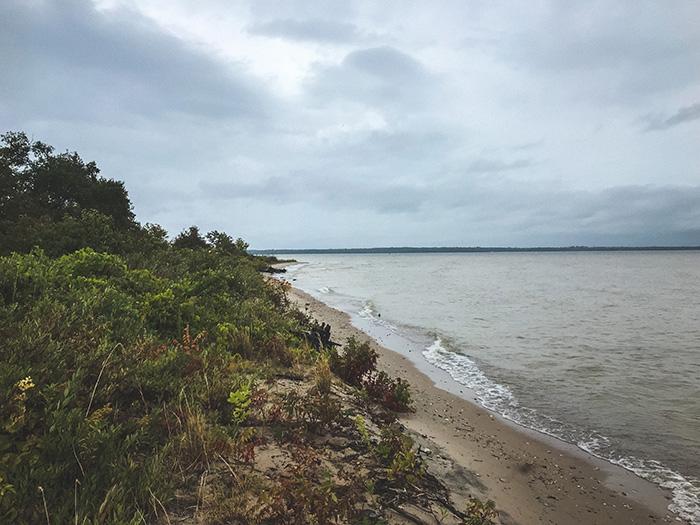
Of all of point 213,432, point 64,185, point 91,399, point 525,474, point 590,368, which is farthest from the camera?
point 64,185

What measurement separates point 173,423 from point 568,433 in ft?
26.6

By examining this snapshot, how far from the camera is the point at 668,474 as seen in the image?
656cm

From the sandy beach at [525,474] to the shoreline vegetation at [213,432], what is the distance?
0.04 m

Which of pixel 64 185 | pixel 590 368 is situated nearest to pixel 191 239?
pixel 64 185

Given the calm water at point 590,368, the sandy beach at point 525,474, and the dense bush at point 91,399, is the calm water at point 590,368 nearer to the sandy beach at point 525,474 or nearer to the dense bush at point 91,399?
the sandy beach at point 525,474

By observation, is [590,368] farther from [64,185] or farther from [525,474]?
[64,185]

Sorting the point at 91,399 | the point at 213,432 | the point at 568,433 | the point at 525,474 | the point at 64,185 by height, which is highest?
the point at 64,185

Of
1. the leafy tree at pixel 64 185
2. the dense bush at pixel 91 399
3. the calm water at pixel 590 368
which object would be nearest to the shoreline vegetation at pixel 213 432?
the dense bush at pixel 91 399

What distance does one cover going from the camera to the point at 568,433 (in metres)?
8.12

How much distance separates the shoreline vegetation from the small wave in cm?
56

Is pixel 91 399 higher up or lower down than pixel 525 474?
higher up

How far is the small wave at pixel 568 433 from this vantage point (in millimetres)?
5906

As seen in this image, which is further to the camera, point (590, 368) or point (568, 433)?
point (590, 368)

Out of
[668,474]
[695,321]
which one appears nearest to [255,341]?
[668,474]
